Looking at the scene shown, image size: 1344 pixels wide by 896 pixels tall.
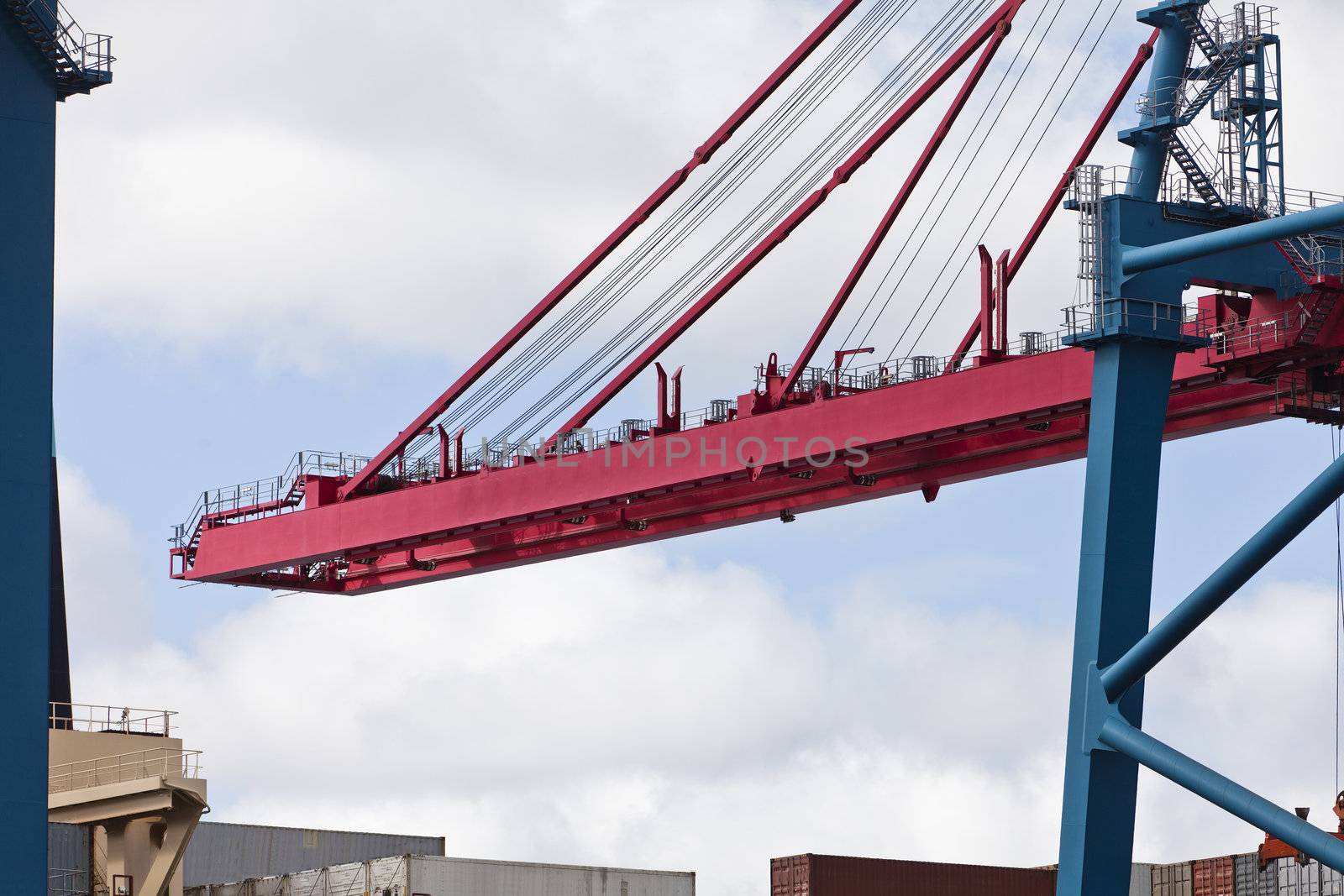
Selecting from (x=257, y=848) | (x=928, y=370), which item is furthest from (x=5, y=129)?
(x=257, y=848)

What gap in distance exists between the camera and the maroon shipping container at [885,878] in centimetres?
4650

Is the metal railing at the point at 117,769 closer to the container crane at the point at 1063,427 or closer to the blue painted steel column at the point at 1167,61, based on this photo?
the container crane at the point at 1063,427

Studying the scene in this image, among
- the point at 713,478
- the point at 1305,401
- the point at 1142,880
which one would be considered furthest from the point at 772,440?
the point at 1142,880

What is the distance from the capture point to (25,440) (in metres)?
32.3

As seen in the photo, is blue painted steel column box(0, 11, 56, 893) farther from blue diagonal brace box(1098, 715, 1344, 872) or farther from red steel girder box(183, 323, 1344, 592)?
blue diagonal brace box(1098, 715, 1344, 872)

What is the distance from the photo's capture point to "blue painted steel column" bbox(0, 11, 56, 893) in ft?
103

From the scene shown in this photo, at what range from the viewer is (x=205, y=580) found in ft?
156

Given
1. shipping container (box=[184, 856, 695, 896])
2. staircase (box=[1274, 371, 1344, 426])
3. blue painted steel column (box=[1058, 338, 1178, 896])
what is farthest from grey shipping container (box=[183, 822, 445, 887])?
blue painted steel column (box=[1058, 338, 1178, 896])

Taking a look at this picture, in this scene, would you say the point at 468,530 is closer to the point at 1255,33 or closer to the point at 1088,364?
the point at 1088,364

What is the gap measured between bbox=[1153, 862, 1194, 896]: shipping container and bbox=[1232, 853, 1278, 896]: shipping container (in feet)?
5.29

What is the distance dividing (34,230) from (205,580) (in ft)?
51.1

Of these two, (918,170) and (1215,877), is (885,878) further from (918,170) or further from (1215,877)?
(918,170)

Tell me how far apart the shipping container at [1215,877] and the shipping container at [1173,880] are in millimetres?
229

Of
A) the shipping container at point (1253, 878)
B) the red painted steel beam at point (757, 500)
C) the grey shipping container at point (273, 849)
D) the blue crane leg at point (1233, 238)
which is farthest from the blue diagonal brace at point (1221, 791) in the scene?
the grey shipping container at point (273, 849)
